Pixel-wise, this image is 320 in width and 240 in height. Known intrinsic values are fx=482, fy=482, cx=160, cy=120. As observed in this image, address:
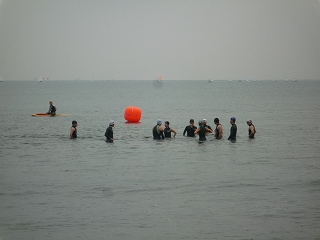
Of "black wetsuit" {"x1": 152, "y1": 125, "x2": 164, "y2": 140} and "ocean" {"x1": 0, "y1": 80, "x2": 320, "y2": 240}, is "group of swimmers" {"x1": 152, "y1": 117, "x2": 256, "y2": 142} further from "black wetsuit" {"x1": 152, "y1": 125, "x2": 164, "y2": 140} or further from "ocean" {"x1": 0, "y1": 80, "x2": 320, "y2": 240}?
"ocean" {"x1": 0, "y1": 80, "x2": 320, "y2": 240}

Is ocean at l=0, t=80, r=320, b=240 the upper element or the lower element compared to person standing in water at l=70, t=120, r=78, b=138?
lower

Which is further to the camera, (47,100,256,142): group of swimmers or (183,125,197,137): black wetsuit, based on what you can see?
(183,125,197,137): black wetsuit

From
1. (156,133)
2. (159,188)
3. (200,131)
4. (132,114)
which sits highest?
(132,114)

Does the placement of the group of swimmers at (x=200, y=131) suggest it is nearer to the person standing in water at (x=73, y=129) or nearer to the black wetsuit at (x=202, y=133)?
the black wetsuit at (x=202, y=133)

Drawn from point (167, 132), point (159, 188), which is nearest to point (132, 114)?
point (167, 132)

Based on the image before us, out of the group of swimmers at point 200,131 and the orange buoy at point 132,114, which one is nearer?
the group of swimmers at point 200,131

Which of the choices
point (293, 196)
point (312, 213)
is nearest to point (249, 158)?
point (293, 196)

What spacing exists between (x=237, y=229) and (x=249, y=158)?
11999 millimetres

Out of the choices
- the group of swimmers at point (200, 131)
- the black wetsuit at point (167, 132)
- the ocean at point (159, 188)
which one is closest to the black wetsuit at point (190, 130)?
the group of swimmers at point (200, 131)

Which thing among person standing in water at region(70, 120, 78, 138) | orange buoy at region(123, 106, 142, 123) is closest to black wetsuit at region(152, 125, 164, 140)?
person standing in water at region(70, 120, 78, 138)

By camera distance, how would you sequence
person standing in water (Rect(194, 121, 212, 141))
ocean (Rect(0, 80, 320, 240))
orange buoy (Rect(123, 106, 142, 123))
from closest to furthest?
ocean (Rect(0, 80, 320, 240)) < person standing in water (Rect(194, 121, 212, 141)) < orange buoy (Rect(123, 106, 142, 123))

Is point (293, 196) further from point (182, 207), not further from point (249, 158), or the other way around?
point (249, 158)

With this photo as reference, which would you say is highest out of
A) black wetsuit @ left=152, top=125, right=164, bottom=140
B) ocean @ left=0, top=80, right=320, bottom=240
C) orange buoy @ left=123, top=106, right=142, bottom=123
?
orange buoy @ left=123, top=106, right=142, bottom=123

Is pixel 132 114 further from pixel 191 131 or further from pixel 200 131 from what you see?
pixel 200 131
